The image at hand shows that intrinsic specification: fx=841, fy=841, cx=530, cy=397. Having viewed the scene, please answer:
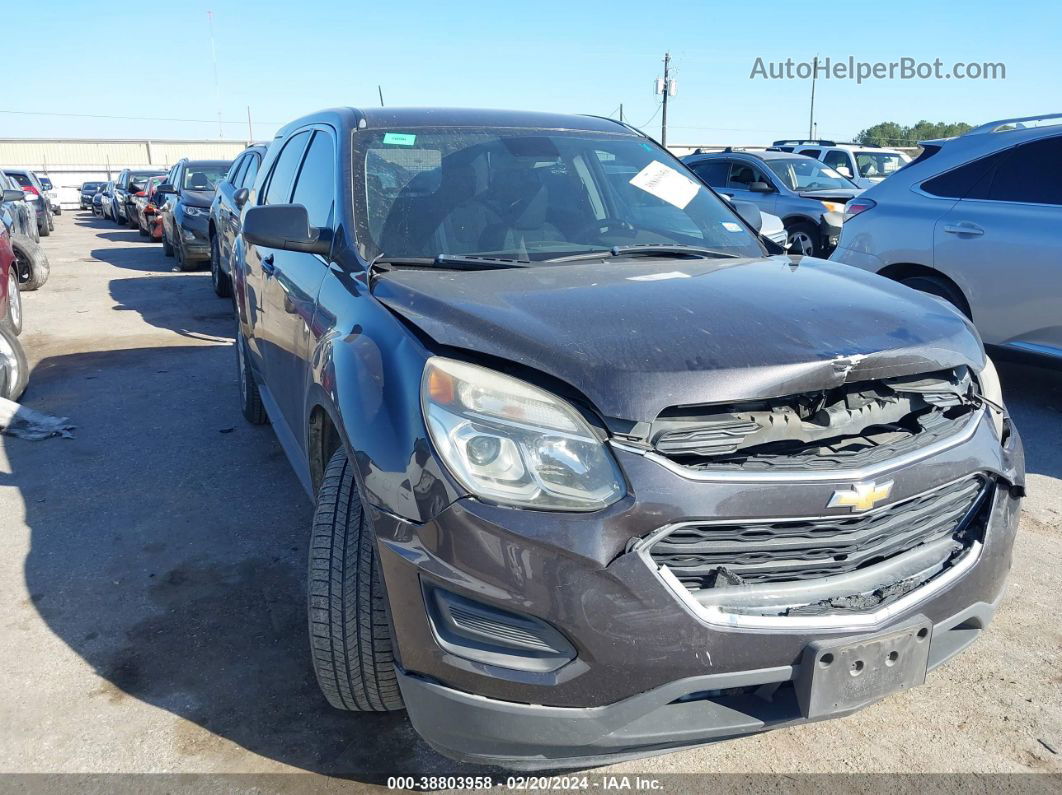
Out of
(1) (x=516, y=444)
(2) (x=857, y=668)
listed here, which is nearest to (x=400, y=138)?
(1) (x=516, y=444)

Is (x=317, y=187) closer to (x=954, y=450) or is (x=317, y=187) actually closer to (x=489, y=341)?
(x=489, y=341)

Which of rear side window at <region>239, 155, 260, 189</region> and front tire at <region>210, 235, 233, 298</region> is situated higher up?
rear side window at <region>239, 155, 260, 189</region>

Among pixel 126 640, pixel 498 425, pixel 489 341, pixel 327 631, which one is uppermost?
pixel 489 341

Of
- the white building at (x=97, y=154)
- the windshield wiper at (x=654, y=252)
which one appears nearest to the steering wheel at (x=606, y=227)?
the windshield wiper at (x=654, y=252)

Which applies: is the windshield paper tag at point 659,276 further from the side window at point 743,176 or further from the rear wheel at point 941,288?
the side window at point 743,176

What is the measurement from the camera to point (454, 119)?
11.2 ft

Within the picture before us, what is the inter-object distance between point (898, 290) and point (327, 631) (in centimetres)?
197

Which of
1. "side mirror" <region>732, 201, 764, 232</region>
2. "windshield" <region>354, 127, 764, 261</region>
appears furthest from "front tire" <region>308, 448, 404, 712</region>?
"side mirror" <region>732, 201, 764, 232</region>

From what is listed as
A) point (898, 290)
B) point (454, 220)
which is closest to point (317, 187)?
point (454, 220)

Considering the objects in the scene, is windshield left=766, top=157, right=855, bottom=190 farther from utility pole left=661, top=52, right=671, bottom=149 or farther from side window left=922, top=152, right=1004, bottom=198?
utility pole left=661, top=52, right=671, bottom=149

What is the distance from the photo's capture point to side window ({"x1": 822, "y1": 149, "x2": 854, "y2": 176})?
15144 mm

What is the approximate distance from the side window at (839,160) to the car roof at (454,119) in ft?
41.7

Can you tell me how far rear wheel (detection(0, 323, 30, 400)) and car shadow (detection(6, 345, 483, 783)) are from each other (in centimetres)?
18

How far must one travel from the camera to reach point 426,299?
7.41ft
